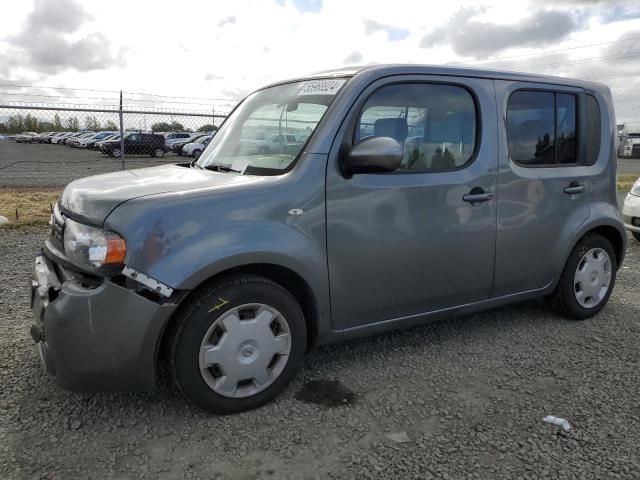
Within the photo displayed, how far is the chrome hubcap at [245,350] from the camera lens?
107 inches

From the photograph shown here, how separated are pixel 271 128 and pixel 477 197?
1.38 meters

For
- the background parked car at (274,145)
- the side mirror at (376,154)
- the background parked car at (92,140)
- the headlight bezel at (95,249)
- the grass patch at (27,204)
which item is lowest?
the grass patch at (27,204)

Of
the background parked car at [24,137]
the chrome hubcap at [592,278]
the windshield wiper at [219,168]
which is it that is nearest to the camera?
the windshield wiper at [219,168]

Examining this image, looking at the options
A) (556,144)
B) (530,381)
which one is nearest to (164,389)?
(530,381)

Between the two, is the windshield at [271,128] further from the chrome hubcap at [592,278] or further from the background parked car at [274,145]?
the chrome hubcap at [592,278]

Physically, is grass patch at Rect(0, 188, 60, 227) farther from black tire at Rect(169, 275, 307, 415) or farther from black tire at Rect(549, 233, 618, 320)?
black tire at Rect(549, 233, 618, 320)

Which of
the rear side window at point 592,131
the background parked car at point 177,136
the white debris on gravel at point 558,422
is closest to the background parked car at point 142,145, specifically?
the background parked car at point 177,136

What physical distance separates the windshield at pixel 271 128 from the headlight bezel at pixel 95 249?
0.91 metres

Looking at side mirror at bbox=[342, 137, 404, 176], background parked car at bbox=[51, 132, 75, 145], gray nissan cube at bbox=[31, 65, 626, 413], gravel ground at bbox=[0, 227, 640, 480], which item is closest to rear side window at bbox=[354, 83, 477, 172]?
gray nissan cube at bbox=[31, 65, 626, 413]

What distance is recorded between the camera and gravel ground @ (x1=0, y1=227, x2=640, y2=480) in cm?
245

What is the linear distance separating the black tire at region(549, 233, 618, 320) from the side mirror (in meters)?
2.03

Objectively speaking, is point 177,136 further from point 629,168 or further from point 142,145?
point 629,168

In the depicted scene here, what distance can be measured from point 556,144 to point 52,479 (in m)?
3.74

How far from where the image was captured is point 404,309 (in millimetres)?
3352
